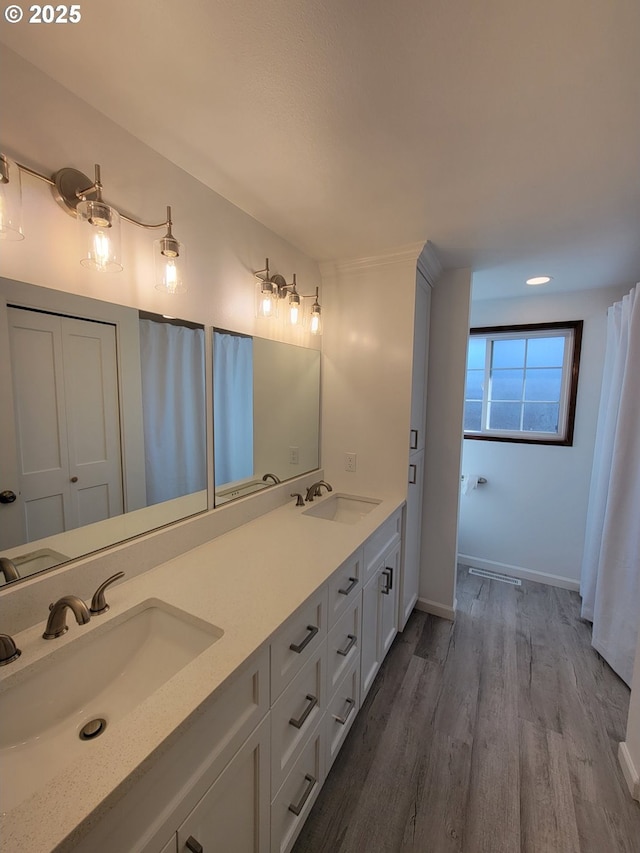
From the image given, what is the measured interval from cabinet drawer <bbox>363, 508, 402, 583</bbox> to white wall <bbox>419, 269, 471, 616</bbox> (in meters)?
0.52

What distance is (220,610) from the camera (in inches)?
37.8

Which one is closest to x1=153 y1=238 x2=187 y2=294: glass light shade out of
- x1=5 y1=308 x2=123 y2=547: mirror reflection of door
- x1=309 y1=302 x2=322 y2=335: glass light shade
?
x1=5 y1=308 x2=123 y2=547: mirror reflection of door

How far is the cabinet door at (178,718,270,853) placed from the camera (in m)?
0.71

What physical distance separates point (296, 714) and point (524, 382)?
9.41 feet

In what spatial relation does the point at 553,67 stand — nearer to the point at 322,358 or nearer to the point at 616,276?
the point at 322,358

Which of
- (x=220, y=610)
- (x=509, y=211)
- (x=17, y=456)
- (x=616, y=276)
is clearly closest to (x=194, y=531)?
(x=220, y=610)

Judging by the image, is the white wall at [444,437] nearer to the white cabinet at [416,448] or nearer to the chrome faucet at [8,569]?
the white cabinet at [416,448]

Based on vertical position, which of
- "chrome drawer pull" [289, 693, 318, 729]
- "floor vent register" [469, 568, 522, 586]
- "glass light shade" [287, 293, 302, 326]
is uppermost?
"glass light shade" [287, 293, 302, 326]

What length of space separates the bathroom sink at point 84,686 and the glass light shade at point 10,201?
100 cm

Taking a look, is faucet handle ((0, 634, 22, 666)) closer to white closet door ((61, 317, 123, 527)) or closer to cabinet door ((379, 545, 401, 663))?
white closet door ((61, 317, 123, 527))

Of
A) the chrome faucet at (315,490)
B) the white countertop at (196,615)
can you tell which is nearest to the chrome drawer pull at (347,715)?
the white countertop at (196,615)

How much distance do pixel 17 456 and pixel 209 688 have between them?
0.74m

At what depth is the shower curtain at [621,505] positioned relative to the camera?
1.88 metres

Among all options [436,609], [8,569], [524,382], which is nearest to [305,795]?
[8,569]
